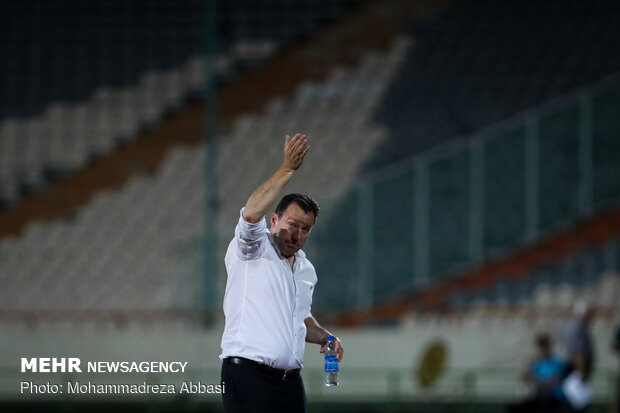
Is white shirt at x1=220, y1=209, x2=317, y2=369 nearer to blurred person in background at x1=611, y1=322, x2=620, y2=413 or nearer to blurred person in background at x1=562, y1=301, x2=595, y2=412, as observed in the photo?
blurred person in background at x1=611, y1=322, x2=620, y2=413

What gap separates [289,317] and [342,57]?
14563mm

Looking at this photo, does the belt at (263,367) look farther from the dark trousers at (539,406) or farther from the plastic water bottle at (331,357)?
the dark trousers at (539,406)

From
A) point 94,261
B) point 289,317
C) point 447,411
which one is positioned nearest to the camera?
point 289,317

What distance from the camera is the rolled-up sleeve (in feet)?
18.8

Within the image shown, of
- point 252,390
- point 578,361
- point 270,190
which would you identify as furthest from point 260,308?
point 578,361

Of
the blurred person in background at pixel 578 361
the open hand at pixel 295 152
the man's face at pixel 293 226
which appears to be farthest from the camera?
the blurred person in background at pixel 578 361

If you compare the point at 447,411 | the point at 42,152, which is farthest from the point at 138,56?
the point at 447,411

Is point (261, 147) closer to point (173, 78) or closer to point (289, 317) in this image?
point (173, 78)

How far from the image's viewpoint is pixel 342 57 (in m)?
20.3

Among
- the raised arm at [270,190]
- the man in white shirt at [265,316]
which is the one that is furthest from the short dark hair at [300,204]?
the raised arm at [270,190]

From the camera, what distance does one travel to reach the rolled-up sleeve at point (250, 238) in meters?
5.73

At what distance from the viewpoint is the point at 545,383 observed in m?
13.7

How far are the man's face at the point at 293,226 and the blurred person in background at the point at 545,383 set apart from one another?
8272 millimetres

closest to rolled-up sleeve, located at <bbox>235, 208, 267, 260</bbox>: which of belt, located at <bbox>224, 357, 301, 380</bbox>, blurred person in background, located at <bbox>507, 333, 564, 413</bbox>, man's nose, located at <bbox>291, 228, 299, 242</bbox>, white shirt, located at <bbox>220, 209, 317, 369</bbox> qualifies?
white shirt, located at <bbox>220, 209, 317, 369</bbox>
